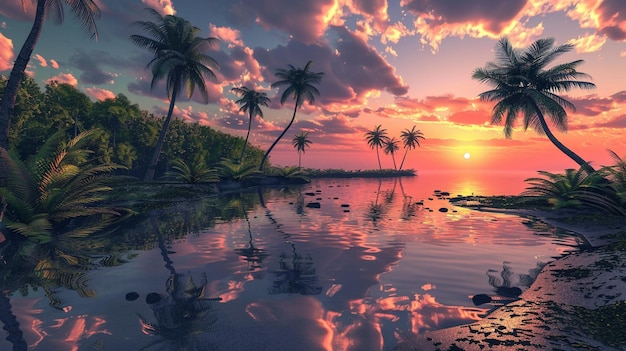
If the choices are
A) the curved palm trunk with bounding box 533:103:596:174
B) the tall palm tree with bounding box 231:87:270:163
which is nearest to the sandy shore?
the curved palm trunk with bounding box 533:103:596:174

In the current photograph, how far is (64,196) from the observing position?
368 inches

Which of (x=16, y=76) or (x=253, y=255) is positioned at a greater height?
(x=16, y=76)

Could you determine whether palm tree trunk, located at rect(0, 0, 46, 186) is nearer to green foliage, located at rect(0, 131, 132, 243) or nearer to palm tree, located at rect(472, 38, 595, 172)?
green foliage, located at rect(0, 131, 132, 243)

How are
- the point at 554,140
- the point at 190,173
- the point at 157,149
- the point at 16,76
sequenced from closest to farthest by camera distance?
1. the point at 16,76
2. the point at 554,140
3. the point at 190,173
4. the point at 157,149

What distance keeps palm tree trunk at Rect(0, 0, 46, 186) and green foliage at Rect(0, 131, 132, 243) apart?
5.01 ft

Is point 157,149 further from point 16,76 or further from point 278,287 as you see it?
point 278,287

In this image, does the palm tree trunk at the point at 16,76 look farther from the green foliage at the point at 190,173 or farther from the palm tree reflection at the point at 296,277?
the green foliage at the point at 190,173

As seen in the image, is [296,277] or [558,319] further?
[296,277]

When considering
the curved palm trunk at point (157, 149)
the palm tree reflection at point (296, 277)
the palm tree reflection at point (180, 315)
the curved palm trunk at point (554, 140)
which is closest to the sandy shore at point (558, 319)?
the palm tree reflection at point (296, 277)

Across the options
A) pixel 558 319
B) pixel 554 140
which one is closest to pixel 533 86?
pixel 554 140

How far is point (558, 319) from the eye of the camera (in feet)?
12.1

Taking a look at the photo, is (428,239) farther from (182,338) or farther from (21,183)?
(21,183)

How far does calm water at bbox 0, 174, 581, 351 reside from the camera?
3.46 m

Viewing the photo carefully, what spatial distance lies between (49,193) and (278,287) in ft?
28.6
